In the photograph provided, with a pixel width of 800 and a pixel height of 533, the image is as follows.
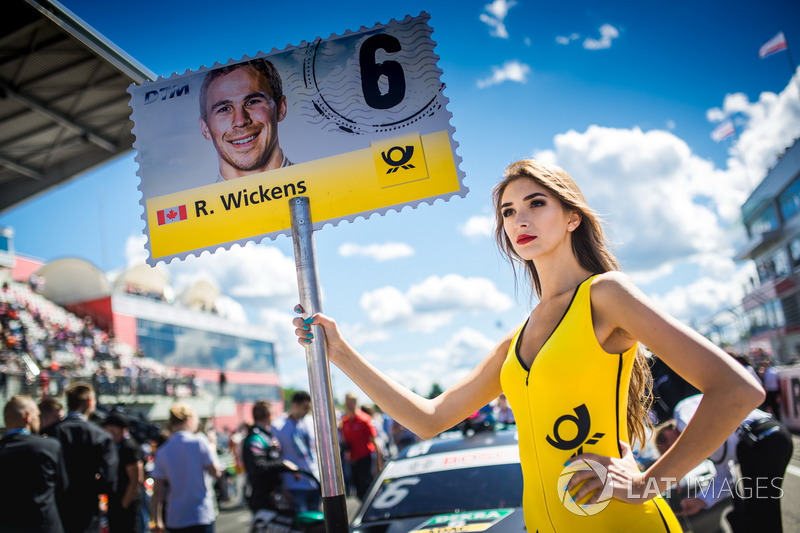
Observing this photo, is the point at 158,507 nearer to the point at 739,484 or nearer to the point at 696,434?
the point at 739,484

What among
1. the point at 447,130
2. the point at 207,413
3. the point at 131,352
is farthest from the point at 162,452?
the point at 207,413

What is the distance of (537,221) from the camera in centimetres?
191

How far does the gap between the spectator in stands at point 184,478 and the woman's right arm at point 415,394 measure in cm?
428

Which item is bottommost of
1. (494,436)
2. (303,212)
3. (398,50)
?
(494,436)

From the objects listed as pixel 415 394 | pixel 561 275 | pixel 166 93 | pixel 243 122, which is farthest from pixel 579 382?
pixel 166 93

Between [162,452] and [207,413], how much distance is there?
130ft

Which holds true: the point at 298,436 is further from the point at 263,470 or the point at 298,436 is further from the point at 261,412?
the point at 263,470

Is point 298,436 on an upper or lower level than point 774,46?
lower

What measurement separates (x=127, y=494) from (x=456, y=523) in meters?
4.37

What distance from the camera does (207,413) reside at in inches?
1674

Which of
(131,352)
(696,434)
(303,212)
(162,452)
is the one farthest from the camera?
(131,352)

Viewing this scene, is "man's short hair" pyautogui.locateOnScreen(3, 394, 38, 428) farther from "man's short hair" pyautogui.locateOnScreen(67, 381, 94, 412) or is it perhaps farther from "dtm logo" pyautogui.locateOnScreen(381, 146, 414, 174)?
"dtm logo" pyautogui.locateOnScreen(381, 146, 414, 174)

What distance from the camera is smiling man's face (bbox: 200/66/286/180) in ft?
7.89

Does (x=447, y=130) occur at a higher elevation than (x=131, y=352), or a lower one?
lower
